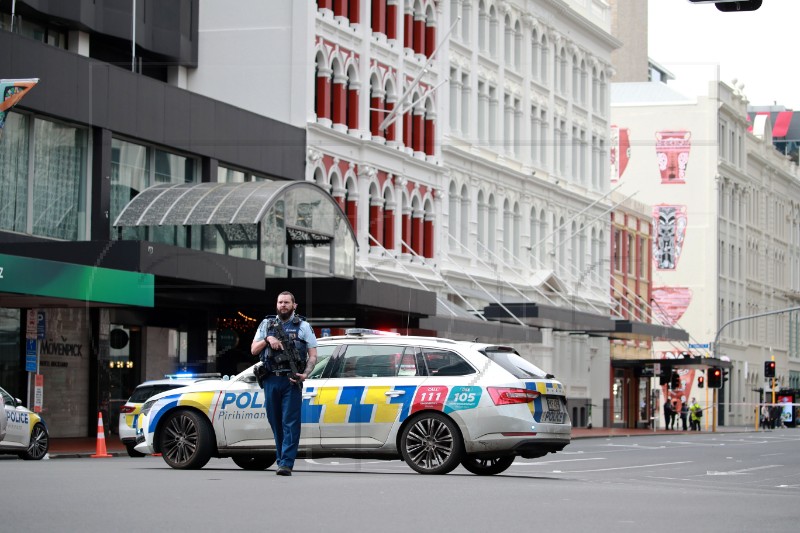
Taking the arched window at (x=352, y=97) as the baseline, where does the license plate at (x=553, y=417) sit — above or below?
below

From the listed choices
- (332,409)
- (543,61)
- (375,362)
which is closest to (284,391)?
(332,409)

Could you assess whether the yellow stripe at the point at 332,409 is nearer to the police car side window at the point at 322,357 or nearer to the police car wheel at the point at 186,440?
the police car side window at the point at 322,357

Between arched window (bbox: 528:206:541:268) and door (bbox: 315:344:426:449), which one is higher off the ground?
arched window (bbox: 528:206:541:268)

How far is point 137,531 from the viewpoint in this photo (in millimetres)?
10391

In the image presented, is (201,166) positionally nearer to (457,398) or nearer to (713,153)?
A: (457,398)

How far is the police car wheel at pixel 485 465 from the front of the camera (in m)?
18.6

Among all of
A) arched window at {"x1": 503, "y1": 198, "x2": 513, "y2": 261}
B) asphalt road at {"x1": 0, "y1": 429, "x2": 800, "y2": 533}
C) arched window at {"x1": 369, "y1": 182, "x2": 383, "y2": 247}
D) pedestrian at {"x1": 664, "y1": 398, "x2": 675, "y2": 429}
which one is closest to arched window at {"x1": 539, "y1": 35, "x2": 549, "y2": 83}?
arched window at {"x1": 503, "y1": 198, "x2": 513, "y2": 261}

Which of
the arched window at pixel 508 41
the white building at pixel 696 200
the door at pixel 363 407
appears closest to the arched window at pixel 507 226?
the arched window at pixel 508 41

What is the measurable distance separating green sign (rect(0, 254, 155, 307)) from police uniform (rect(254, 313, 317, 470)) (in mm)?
13820

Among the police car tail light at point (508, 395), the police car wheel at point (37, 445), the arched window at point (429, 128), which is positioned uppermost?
the arched window at point (429, 128)

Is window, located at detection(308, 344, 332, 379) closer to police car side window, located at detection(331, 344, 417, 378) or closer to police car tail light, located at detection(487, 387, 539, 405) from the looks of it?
police car side window, located at detection(331, 344, 417, 378)

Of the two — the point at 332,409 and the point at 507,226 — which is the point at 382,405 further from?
the point at 507,226

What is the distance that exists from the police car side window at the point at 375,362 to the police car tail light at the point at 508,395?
97 centimetres

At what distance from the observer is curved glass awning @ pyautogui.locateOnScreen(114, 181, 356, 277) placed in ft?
123
